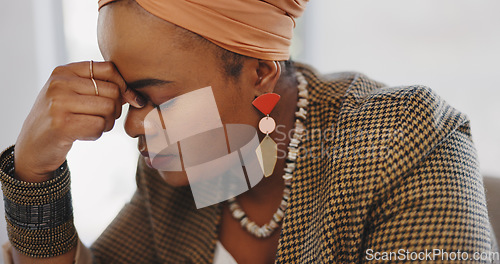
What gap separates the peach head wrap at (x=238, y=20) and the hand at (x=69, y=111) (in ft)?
0.50

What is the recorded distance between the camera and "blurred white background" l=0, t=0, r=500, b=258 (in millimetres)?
1298

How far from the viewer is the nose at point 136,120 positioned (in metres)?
0.87

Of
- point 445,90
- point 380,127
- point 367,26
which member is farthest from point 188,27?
point 367,26

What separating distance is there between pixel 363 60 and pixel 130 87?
47.5 inches

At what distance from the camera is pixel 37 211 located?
3.05 ft

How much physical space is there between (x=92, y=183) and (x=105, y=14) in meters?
0.82

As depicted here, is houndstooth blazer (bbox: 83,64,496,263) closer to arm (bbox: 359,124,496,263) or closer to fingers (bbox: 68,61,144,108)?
arm (bbox: 359,124,496,263)

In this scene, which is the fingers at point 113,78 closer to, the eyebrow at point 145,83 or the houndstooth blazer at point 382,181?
the eyebrow at point 145,83

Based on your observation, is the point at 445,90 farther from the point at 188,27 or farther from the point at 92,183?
the point at 92,183

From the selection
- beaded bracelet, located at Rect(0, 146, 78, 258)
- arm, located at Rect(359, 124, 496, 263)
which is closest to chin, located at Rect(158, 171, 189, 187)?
beaded bracelet, located at Rect(0, 146, 78, 258)

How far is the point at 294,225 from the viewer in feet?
2.96

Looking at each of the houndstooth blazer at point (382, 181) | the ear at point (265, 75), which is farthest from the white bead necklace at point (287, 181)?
the ear at point (265, 75)

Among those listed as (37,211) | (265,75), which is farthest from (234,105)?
(37,211)

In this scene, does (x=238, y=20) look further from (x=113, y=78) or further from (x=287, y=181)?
(x=287, y=181)
